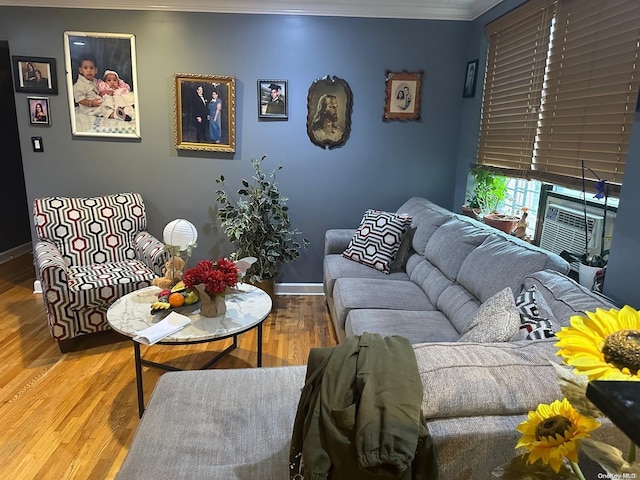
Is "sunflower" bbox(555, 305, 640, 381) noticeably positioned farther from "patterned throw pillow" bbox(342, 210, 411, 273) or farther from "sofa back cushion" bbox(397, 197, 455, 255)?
"patterned throw pillow" bbox(342, 210, 411, 273)

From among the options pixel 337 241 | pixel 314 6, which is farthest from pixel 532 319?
pixel 314 6

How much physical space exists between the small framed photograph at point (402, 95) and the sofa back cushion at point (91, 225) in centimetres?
221

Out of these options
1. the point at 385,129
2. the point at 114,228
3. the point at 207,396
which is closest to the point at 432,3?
the point at 385,129

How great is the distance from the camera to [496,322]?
4.81 feet

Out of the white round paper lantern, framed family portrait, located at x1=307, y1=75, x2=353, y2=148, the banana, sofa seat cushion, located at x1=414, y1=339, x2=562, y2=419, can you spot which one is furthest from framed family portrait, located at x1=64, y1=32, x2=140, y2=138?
sofa seat cushion, located at x1=414, y1=339, x2=562, y2=419

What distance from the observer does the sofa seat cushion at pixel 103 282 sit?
2.70 metres

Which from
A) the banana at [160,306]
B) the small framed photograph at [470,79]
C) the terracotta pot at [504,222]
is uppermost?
the small framed photograph at [470,79]

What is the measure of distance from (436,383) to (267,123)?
9.68ft

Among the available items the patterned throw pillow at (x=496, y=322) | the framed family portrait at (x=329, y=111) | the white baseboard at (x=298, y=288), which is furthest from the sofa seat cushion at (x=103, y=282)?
the patterned throw pillow at (x=496, y=322)

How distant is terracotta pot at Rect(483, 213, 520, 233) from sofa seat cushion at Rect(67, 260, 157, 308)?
2334 millimetres

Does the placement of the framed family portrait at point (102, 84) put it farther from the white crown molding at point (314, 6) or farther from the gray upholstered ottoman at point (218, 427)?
the gray upholstered ottoman at point (218, 427)

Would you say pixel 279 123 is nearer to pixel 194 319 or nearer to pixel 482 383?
pixel 194 319

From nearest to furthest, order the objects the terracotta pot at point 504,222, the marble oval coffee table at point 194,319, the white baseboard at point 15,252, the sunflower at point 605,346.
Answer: the sunflower at point 605,346 → the marble oval coffee table at point 194,319 → the terracotta pot at point 504,222 → the white baseboard at point 15,252

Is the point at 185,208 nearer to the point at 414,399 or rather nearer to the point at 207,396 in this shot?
the point at 207,396
